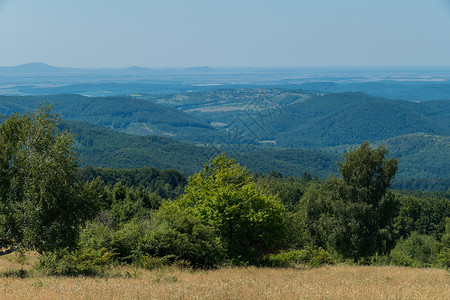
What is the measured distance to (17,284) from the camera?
451 inches

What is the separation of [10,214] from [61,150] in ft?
9.00

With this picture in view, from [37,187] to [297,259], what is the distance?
50.8 feet

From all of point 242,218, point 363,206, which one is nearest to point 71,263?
point 242,218

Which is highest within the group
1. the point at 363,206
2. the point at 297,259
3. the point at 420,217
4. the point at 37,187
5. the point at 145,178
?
the point at 37,187

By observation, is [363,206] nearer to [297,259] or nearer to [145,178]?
[297,259]

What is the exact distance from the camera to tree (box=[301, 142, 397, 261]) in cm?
2792

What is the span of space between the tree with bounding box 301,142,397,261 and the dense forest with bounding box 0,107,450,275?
0.07m

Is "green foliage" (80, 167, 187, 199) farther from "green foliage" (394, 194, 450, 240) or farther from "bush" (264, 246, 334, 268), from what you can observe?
"bush" (264, 246, 334, 268)

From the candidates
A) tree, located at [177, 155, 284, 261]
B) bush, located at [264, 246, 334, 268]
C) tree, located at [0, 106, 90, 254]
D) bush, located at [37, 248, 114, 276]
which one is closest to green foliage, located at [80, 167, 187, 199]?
bush, located at [264, 246, 334, 268]

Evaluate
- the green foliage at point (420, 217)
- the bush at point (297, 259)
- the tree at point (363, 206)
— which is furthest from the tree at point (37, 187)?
the green foliage at point (420, 217)

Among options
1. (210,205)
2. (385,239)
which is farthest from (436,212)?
(210,205)

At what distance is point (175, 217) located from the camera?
1995 cm

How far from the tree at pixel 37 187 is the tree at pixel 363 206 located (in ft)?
60.4

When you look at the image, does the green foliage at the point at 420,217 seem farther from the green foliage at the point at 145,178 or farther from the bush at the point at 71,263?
the bush at the point at 71,263
